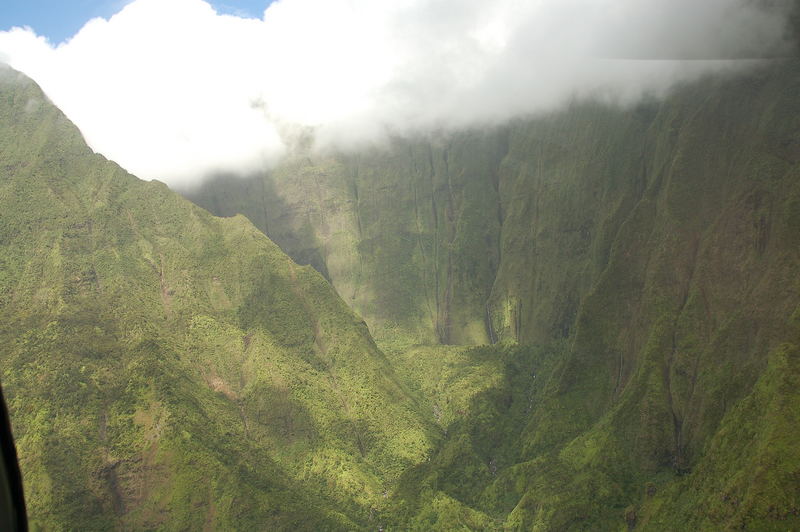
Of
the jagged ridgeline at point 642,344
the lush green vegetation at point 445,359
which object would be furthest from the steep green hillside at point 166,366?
the jagged ridgeline at point 642,344

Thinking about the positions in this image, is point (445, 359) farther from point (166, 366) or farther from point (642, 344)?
point (166, 366)

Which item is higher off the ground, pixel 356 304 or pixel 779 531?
pixel 356 304

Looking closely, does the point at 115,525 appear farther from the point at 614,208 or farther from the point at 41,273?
the point at 614,208

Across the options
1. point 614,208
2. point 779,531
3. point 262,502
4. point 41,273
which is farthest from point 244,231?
point 779,531

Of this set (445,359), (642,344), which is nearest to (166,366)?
(445,359)

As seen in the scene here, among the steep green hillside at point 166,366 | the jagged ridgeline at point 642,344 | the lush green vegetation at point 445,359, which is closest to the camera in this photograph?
the jagged ridgeline at point 642,344

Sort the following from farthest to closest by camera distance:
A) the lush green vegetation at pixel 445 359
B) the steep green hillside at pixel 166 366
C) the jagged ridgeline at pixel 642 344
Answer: the steep green hillside at pixel 166 366 < the lush green vegetation at pixel 445 359 < the jagged ridgeline at pixel 642 344

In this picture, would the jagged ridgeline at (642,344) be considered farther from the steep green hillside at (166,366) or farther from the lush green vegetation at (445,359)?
the steep green hillside at (166,366)
